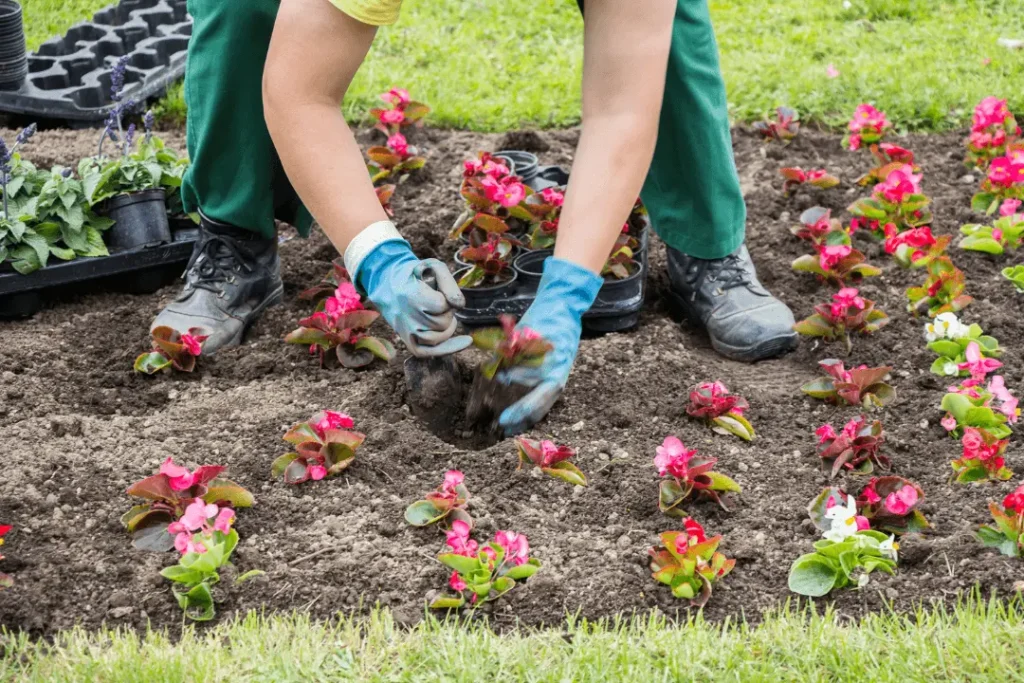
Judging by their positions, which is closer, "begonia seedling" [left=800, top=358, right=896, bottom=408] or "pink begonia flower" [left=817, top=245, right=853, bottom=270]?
"begonia seedling" [left=800, top=358, right=896, bottom=408]

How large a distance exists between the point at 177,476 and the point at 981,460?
5.57 feet

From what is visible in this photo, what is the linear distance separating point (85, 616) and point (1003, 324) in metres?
2.38

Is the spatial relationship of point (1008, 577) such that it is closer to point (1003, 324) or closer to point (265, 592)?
point (1003, 324)

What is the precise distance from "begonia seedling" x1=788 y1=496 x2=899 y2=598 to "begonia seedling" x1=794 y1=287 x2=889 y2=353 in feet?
2.87

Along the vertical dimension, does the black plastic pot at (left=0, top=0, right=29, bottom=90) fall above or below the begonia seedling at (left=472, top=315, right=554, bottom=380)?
above

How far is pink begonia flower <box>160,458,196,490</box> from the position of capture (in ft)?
7.23

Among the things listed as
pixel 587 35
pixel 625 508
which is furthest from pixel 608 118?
pixel 625 508

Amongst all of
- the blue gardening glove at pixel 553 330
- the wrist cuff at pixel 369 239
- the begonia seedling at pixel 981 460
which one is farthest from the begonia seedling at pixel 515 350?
the begonia seedling at pixel 981 460

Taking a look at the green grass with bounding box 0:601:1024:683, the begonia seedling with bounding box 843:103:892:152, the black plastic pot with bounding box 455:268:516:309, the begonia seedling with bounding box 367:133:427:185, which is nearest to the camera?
the green grass with bounding box 0:601:1024:683

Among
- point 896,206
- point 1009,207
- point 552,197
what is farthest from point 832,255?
point 552,197

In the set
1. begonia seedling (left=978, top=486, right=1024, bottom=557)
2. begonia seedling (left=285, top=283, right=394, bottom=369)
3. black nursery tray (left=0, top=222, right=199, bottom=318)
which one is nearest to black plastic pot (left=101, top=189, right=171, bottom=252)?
black nursery tray (left=0, top=222, right=199, bottom=318)

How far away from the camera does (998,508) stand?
7.00 ft

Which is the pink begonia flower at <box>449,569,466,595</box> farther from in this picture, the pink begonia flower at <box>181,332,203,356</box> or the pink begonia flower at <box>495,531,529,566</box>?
the pink begonia flower at <box>181,332,203,356</box>

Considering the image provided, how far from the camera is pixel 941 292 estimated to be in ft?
9.91
